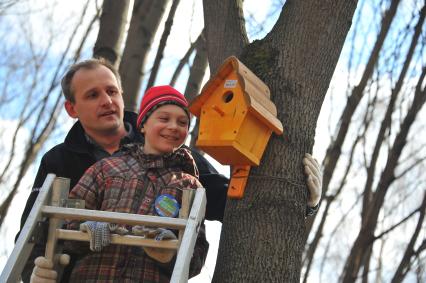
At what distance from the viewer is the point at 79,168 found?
3.81 metres

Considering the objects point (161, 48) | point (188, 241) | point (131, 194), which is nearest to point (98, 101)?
point (131, 194)

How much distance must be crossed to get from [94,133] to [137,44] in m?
2.09

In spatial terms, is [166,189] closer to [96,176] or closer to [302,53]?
[96,176]

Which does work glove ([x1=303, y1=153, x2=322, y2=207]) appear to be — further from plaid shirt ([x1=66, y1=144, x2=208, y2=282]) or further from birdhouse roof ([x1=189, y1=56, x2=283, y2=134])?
plaid shirt ([x1=66, y1=144, x2=208, y2=282])

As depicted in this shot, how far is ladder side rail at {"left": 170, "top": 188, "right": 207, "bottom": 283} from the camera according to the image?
8.71ft

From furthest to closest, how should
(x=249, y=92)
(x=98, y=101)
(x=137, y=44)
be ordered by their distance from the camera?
(x=137, y=44) → (x=98, y=101) → (x=249, y=92)

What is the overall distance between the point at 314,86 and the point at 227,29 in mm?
699

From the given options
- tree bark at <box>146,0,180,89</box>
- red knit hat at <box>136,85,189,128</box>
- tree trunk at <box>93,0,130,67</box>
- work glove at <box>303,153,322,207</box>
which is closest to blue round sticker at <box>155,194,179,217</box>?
red knit hat at <box>136,85,189,128</box>

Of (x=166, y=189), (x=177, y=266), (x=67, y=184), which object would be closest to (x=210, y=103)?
(x=166, y=189)

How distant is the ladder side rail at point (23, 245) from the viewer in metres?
2.75

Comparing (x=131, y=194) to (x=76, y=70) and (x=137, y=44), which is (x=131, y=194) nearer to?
(x=76, y=70)

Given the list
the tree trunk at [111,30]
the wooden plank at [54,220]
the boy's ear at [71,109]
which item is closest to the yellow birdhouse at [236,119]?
the wooden plank at [54,220]

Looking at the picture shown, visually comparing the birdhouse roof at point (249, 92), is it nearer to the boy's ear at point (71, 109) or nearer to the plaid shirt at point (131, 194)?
the plaid shirt at point (131, 194)

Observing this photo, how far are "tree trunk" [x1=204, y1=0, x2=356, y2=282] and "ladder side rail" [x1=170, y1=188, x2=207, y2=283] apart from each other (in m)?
0.38
